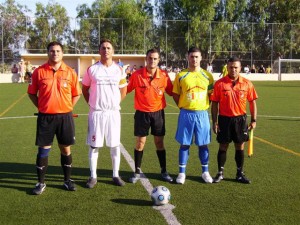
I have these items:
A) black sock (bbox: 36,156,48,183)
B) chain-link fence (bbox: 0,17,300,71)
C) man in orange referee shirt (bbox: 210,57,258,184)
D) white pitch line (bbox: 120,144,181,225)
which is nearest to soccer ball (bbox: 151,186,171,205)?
white pitch line (bbox: 120,144,181,225)

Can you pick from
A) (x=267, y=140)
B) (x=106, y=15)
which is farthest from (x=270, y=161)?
(x=106, y=15)

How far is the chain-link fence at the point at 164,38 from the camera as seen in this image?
39.1 m

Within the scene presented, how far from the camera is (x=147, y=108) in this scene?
18.8ft

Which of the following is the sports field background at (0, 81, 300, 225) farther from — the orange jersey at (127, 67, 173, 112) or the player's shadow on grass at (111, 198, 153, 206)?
the orange jersey at (127, 67, 173, 112)

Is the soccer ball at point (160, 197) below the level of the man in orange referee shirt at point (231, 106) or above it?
below

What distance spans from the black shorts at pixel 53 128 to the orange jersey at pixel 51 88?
0.08m

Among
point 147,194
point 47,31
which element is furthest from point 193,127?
point 47,31

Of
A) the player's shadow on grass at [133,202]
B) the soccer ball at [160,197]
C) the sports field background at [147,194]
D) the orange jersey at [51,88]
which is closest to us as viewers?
the sports field background at [147,194]

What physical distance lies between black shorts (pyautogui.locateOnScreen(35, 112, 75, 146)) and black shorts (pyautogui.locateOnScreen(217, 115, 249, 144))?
2.08 metres

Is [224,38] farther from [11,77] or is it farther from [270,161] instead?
[270,161]

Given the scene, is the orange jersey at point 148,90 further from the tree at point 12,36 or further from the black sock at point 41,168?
the tree at point 12,36

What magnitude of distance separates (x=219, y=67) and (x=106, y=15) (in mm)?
29474

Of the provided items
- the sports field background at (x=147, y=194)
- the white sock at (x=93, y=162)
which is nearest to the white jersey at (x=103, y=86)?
the white sock at (x=93, y=162)

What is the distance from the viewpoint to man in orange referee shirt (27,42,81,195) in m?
5.11
